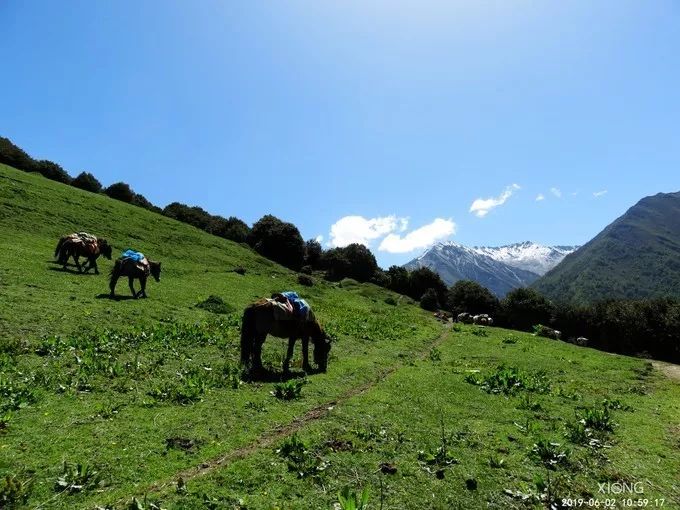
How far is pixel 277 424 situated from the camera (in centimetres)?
1086

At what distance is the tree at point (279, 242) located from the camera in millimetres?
81375

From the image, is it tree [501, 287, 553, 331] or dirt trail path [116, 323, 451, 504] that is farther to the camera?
tree [501, 287, 553, 331]

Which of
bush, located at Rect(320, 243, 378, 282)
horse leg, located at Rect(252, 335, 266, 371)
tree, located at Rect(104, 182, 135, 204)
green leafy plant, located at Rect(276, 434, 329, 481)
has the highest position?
tree, located at Rect(104, 182, 135, 204)

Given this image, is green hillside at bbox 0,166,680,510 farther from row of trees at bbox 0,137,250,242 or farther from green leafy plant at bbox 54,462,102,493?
row of trees at bbox 0,137,250,242

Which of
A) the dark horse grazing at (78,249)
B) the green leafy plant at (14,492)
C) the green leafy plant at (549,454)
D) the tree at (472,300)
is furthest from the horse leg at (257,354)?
the tree at (472,300)

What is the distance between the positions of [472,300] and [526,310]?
1078cm

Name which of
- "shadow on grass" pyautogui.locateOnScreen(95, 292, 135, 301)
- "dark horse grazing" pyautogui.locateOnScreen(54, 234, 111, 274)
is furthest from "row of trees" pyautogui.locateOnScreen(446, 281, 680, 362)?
"shadow on grass" pyautogui.locateOnScreen(95, 292, 135, 301)

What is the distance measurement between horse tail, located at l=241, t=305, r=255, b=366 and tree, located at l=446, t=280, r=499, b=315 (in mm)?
80244

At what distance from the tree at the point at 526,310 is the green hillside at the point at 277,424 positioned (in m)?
65.0

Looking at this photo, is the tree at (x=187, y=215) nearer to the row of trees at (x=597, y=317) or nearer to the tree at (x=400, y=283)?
the tree at (x=400, y=283)

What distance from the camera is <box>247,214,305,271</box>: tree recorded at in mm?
81375

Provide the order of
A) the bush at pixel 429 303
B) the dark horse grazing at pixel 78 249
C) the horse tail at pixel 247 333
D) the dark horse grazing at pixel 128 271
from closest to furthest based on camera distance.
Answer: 1. the horse tail at pixel 247 333
2. the dark horse grazing at pixel 128 271
3. the dark horse grazing at pixel 78 249
4. the bush at pixel 429 303

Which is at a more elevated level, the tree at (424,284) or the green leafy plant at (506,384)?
the tree at (424,284)

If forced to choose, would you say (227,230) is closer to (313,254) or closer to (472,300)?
(313,254)
